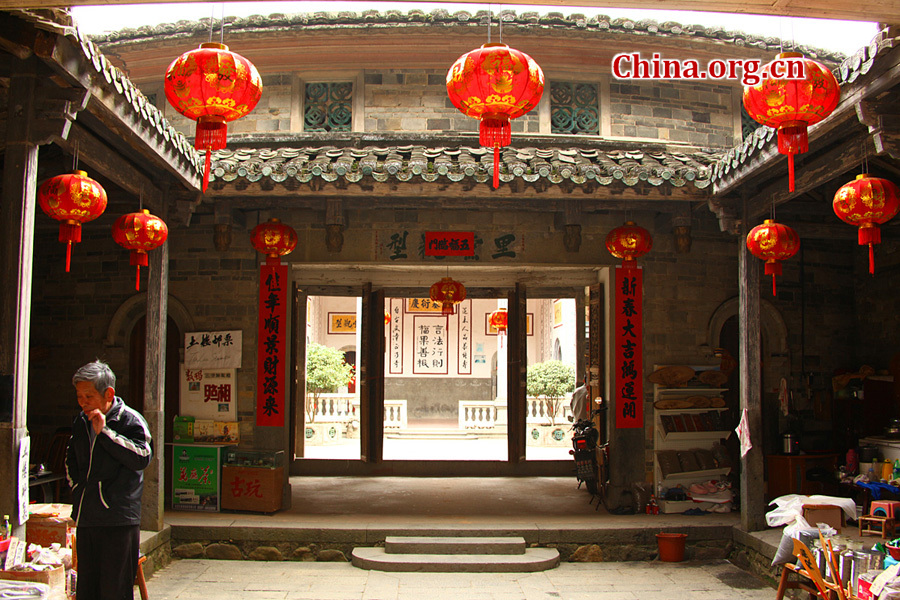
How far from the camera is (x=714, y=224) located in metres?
8.91

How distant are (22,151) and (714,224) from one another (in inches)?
286

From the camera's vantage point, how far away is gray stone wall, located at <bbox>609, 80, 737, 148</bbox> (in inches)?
373

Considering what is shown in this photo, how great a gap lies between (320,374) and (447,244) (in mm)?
8551

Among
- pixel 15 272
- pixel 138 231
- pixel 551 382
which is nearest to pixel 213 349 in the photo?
pixel 138 231

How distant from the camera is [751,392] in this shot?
721cm

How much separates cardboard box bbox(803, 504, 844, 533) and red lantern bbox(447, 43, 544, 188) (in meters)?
4.22

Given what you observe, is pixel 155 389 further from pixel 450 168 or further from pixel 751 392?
pixel 751 392

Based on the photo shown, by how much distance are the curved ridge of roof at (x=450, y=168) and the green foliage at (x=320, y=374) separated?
9.24 meters

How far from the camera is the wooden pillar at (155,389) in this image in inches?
273

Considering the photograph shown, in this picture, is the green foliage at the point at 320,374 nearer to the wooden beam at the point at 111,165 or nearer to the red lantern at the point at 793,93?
the wooden beam at the point at 111,165

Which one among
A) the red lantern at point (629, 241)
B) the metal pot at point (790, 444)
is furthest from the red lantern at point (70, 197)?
the metal pot at point (790, 444)

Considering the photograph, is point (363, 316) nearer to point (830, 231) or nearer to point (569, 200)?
point (569, 200)


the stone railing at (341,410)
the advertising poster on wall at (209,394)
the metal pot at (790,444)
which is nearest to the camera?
the metal pot at (790,444)

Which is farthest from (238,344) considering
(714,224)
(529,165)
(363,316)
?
(714,224)
